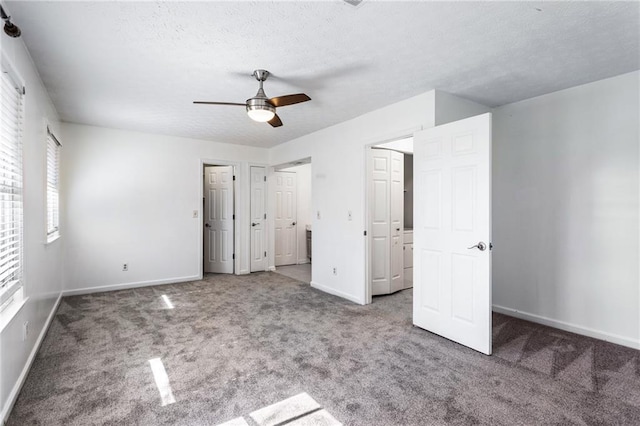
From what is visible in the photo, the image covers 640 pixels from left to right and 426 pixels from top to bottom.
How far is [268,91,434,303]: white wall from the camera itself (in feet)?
11.8

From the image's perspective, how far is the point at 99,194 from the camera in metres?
4.65

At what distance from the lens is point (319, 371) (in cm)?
240

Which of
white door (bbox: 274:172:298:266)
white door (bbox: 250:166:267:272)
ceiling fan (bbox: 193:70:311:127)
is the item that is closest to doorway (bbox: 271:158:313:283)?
white door (bbox: 274:172:298:266)

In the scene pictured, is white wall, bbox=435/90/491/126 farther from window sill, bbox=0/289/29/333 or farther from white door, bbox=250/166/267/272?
white door, bbox=250/166/267/272

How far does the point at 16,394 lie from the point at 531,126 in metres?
5.02

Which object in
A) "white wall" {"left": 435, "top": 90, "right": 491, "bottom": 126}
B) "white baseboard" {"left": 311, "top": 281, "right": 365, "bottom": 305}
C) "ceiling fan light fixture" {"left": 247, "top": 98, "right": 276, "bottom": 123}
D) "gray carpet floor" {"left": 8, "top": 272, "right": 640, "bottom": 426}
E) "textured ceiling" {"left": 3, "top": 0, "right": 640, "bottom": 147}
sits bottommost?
"gray carpet floor" {"left": 8, "top": 272, "right": 640, "bottom": 426}

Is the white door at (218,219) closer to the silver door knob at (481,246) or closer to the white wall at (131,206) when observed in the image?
the white wall at (131,206)

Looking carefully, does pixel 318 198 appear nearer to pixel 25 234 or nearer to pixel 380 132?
pixel 380 132

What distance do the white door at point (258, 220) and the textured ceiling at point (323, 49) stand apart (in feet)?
8.54

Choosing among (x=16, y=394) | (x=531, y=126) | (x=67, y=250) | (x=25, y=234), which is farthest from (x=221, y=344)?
(x=531, y=126)

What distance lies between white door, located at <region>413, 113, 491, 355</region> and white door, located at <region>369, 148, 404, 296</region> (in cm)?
110

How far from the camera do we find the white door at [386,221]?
4.38 meters

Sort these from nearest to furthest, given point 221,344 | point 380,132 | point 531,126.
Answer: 1. point 221,344
2. point 531,126
3. point 380,132

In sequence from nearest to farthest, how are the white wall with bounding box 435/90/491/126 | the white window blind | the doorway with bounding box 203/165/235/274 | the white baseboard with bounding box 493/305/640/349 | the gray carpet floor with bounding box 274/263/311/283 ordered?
the white window blind → the white baseboard with bounding box 493/305/640/349 → the white wall with bounding box 435/90/491/126 → the gray carpet floor with bounding box 274/263/311/283 → the doorway with bounding box 203/165/235/274
